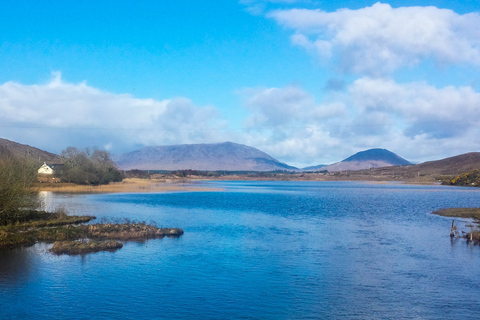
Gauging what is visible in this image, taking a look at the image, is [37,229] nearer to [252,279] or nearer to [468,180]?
[252,279]

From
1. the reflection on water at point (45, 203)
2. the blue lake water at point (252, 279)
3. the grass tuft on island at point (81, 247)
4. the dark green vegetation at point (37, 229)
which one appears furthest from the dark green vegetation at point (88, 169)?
the grass tuft on island at point (81, 247)

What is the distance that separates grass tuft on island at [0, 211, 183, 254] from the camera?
25406 millimetres

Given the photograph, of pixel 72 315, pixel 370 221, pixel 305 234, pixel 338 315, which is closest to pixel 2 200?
pixel 72 315

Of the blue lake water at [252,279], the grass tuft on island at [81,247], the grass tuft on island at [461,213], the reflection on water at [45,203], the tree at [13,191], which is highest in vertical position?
the tree at [13,191]

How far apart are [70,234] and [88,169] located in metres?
69.1

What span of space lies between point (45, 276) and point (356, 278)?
14793 mm

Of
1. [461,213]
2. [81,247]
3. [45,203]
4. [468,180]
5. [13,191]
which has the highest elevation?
[468,180]

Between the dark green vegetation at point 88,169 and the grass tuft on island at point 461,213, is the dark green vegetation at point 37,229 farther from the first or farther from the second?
the dark green vegetation at point 88,169

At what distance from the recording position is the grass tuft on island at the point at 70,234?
25406 mm

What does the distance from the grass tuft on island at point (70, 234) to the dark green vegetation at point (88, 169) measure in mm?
58186

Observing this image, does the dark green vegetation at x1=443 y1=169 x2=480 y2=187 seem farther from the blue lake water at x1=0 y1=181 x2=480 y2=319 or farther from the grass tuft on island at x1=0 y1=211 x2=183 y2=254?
the grass tuft on island at x1=0 y1=211 x2=183 y2=254

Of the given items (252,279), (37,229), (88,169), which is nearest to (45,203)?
(37,229)

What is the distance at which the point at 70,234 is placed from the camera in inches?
1125

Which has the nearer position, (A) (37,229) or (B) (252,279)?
(B) (252,279)
